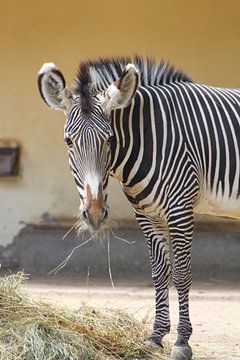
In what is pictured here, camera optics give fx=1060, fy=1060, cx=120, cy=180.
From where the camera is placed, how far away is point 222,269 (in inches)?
453

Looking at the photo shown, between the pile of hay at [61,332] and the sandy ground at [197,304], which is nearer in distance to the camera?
the pile of hay at [61,332]

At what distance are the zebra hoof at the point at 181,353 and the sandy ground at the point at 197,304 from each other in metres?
0.17

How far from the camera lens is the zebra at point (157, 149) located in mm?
6922

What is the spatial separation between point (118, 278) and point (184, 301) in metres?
4.07

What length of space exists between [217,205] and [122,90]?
3.91 feet

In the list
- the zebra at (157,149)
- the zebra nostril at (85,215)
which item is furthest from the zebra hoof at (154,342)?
the zebra nostril at (85,215)

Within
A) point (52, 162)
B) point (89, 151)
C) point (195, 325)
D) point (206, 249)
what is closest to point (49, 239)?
point (52, 162)

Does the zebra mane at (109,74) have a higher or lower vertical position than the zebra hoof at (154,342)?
higher

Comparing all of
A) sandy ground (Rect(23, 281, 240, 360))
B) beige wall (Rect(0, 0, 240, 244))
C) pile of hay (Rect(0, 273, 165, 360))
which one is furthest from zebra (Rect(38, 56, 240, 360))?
beige wall (Rect(0, 0, 240, 244))

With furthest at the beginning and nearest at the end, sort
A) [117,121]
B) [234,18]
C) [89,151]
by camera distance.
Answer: [234,18] → [117,121] → [89,151]

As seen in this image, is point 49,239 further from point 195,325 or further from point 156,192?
point 156,192

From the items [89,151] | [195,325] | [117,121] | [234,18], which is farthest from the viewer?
[234,18]

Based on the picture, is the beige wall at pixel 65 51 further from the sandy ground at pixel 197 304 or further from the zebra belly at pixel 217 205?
the zebra belly at pixel 217 205

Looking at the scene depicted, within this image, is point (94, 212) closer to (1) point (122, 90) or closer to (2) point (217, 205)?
(1) point (122, 90)
